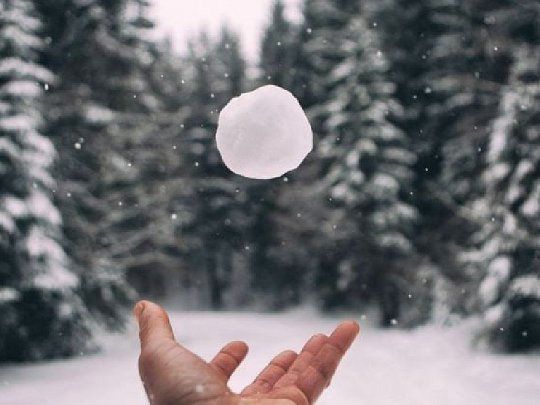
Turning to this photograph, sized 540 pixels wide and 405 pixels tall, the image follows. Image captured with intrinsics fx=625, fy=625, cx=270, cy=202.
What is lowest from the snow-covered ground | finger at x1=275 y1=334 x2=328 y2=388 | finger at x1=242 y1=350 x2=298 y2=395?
the snow-covered ground

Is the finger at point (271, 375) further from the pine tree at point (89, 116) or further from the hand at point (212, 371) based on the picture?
the pine tree at point (89, 116)

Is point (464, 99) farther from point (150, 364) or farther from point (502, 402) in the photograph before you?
point (150, 364)

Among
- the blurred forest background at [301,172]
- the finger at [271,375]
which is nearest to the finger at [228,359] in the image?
the finger at [271,375]

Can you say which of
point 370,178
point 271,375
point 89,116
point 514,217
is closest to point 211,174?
point 370,178

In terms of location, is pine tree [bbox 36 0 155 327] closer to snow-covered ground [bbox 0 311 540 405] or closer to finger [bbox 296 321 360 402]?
snow-covered ground [bbox 0 311 540 405]

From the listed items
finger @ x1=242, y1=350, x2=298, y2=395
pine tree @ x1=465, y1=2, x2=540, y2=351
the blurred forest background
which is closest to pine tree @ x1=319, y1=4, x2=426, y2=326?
the blurred forest background

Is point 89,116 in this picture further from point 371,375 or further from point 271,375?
point 271,375

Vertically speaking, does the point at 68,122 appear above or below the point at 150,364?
above

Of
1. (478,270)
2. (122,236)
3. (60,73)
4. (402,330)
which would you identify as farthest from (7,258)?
(402,330)
